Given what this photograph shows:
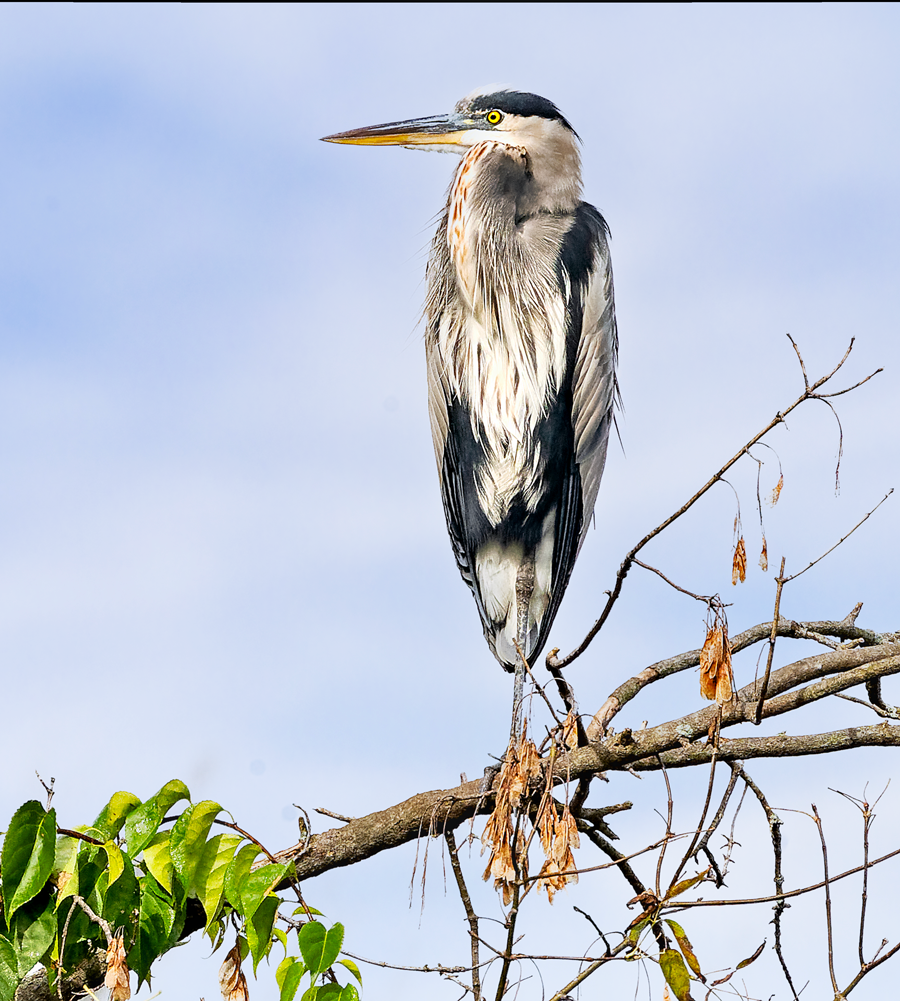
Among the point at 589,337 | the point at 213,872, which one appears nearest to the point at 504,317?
the point at 589,337

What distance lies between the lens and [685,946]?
196cm

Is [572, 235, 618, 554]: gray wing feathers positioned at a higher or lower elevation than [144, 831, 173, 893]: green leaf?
higher

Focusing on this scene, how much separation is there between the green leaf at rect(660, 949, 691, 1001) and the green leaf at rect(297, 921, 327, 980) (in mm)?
609

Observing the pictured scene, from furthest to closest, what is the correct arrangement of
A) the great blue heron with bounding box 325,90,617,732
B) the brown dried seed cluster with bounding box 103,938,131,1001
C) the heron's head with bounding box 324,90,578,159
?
the heron's head with bounding box 324,90,578,159 → the great blue heron with bounding box 325,90,617,732 → the brown dried seed cluster with bounding box 103,938,131,1001

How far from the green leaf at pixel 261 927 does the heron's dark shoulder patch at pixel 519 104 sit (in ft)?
8.82

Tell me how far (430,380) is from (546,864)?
221 centimetres

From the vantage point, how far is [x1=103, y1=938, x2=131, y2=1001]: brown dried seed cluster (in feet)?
5.65

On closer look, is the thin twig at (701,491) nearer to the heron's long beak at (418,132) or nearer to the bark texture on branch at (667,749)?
the bark texture on branch at (667,749)

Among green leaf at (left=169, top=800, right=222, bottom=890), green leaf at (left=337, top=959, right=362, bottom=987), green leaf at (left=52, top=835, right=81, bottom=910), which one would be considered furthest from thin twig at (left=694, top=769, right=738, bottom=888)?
green leaf at (left=52, top=835, right=81, bottom=910)

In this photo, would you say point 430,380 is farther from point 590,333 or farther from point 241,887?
point 241,887

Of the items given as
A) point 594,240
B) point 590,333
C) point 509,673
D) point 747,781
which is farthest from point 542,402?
point 747,781

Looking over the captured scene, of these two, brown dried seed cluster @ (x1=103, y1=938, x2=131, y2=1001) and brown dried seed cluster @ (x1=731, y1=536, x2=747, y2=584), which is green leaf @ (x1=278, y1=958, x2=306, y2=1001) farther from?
brown dried seed cluster @ (x1=731, y1=536, x2=747, y2=584)

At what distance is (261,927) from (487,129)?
8.90 ft

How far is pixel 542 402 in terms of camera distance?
3.41 meters
